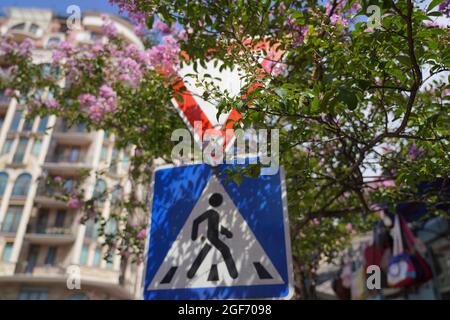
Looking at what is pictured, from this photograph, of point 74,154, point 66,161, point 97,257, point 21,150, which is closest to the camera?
point 97,257

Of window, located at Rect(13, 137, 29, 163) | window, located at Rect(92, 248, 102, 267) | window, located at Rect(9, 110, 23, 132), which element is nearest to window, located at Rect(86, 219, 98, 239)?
window, located at Rect(92, 248, 102, 267)

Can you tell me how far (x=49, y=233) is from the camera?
24047 millimetres

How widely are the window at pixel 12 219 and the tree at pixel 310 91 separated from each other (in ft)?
69.5

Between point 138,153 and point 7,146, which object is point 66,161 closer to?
point 7,146

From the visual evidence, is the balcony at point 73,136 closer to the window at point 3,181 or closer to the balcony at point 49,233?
the window at point 3,181

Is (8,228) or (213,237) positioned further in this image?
(8,228)

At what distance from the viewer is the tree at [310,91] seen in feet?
7.30

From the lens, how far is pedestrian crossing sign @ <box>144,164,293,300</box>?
72.6 inches

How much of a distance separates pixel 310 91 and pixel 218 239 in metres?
1.07

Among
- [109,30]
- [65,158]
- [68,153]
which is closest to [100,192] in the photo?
[109,30]

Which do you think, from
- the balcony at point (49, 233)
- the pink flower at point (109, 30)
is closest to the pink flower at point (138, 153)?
the pink flower at point (109, 30)

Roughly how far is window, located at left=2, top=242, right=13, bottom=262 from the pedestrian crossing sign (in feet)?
83.5
